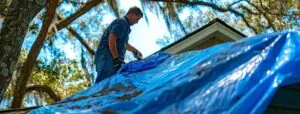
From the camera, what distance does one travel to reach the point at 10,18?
575 cm

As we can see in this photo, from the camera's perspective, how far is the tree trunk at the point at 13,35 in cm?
→ 550

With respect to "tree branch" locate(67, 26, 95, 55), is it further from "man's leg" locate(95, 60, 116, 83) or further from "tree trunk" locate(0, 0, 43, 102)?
"man's leg" locate(95, 60, 116, 83)

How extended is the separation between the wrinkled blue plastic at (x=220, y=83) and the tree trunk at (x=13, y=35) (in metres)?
1.35

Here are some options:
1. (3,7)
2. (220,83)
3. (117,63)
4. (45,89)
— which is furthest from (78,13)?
(220,83)

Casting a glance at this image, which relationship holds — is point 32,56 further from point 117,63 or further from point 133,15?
point 117,63

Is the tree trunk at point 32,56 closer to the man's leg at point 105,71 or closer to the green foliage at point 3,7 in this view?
the green foliage at point 3,7

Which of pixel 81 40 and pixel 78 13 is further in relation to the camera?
pixel 81 40

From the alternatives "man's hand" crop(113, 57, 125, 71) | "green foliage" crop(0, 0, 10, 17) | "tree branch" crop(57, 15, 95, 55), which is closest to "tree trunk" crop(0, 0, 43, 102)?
"man's hand" crop(113, 57, 125, 71)

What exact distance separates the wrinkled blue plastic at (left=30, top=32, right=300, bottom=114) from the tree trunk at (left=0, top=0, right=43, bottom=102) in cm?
135

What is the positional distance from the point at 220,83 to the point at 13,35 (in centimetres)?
297

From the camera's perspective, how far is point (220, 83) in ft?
11.4

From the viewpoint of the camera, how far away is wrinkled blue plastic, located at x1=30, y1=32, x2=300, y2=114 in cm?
328

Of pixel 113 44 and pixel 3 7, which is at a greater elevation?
pixel 3 7

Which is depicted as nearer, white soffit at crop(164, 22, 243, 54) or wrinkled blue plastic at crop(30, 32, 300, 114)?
wrinkled blue plastic at crop(30, 32, 300, 114)
